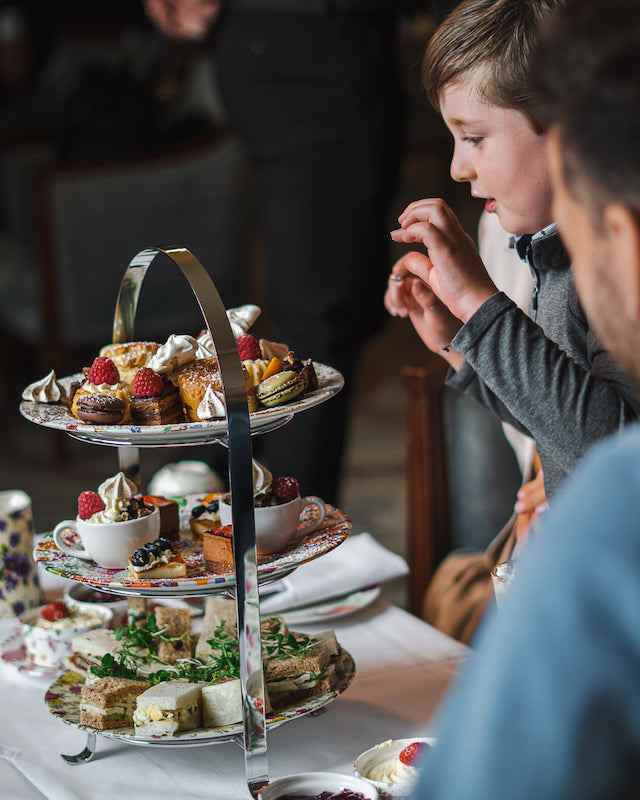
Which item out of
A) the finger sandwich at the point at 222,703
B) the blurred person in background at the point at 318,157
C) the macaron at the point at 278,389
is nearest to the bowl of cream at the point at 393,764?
the finger sandwich at the point at 222,703

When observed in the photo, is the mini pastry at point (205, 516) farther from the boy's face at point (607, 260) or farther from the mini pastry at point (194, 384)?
the boy's face at point (607, 260)

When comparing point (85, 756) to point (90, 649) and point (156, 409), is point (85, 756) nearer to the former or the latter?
point (90, 649)

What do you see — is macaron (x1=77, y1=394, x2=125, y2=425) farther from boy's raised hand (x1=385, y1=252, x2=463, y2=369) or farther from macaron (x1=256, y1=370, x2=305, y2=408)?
boy's raised hand (x1=385, y1=252, x2=463, y2=369)

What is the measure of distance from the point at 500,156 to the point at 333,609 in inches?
25.0

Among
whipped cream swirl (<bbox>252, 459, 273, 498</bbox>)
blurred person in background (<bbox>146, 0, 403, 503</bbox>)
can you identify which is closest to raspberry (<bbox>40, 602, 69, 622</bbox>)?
whipped cream swirl (<bbox>252, 459, 273, 498</bbox>)

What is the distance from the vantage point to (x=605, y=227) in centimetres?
59

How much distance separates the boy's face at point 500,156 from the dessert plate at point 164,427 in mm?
261

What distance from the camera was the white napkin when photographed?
1.53 meters

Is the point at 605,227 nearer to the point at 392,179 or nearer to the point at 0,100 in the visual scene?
the point at 392,179

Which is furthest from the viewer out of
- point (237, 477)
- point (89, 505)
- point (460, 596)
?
point (460, 596)

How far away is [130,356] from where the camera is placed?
1261 millimetres

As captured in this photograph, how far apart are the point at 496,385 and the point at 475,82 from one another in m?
0.30

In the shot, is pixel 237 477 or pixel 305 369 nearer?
pixel 237 477

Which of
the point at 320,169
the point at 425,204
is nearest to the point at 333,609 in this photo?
the point at 425,204
